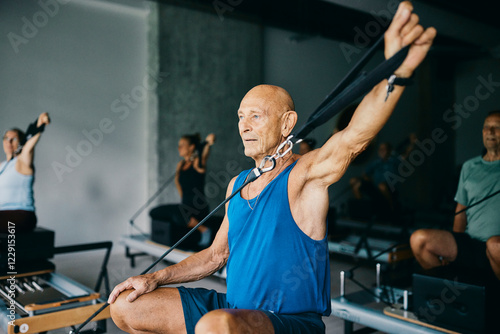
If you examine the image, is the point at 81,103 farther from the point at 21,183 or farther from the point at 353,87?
the point at 353,87

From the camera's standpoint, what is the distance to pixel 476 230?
8.44ft

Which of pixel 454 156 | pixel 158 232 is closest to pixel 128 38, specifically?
pixel 158 232

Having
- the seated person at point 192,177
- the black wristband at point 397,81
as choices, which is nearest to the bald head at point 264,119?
the black wristband at point 397,81

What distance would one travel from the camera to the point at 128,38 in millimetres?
5668

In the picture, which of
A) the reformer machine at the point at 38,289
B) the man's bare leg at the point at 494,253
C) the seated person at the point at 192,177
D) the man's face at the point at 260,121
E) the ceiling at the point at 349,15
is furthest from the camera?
the ceiling at the point at 349,15

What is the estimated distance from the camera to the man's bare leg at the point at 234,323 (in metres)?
0.99

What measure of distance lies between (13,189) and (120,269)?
1552 millimetres

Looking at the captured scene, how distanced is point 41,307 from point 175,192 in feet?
11.6

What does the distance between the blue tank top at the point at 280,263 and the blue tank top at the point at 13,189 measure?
9.42 feet

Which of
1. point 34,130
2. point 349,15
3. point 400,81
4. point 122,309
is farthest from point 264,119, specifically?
point 349,15

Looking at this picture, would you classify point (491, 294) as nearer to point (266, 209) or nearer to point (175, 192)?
point (266, 209)

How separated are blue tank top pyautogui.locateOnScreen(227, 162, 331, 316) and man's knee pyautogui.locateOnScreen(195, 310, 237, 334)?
0.21m

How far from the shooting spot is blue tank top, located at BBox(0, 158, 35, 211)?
3465 mm

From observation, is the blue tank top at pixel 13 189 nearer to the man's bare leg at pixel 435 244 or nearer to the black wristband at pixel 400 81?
the man's bare leg at pixel 435 244
